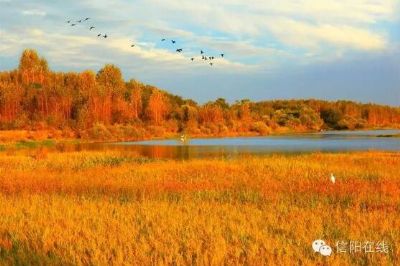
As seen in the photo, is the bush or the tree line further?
the bush

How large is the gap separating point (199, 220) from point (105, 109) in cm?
9615

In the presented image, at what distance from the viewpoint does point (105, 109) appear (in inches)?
4131

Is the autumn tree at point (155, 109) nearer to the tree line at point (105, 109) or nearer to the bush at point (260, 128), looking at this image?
the tree line at point (105, 109)

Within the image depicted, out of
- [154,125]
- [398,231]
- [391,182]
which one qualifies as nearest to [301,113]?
[154,125]

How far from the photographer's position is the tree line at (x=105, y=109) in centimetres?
9750

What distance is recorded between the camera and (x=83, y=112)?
314 feet

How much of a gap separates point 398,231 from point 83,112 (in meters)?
90.4

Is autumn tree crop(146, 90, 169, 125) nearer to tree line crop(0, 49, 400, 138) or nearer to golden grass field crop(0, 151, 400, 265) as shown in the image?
tree line crop(0, 49, 400, 138)

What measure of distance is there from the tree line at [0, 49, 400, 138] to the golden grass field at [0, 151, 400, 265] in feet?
229
